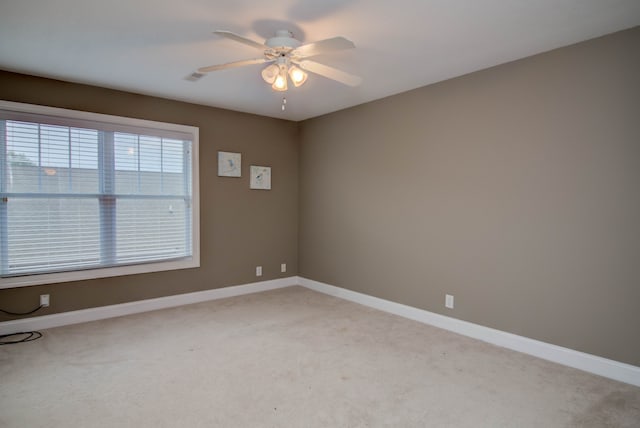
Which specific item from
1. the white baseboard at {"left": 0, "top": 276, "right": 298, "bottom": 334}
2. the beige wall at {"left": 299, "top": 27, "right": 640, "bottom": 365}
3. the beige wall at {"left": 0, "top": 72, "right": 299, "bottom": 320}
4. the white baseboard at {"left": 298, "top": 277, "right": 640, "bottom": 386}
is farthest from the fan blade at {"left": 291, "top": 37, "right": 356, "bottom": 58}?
the white baseboard at {"left": 0, "top": 276, "right": 298, "bottom": 334}

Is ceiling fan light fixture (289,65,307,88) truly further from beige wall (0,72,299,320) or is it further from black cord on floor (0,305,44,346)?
black cord on floor (0,305,44,346)

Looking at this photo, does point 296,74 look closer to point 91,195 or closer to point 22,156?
point 91,195

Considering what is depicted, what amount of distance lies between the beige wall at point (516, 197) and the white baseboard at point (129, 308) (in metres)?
1.47

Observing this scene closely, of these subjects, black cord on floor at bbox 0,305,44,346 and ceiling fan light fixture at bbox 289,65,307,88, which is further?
black cord on floor at bbox 0,305,44,346

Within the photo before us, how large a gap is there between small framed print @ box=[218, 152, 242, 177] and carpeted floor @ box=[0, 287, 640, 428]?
195 centimetres

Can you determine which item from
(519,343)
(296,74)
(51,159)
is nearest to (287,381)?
(519,343)

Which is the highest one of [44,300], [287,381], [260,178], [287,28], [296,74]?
[287,28]

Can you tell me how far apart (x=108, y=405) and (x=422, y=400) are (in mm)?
1983

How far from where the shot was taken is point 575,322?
9.17ft

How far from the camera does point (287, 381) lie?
256 cm

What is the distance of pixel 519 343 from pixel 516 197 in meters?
1.25

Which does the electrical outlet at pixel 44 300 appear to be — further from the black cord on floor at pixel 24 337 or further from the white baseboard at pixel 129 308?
the black cord on floor at pixel 24 337

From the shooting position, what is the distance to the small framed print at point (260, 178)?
16.4 feet

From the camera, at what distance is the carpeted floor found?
2148 millimetres
